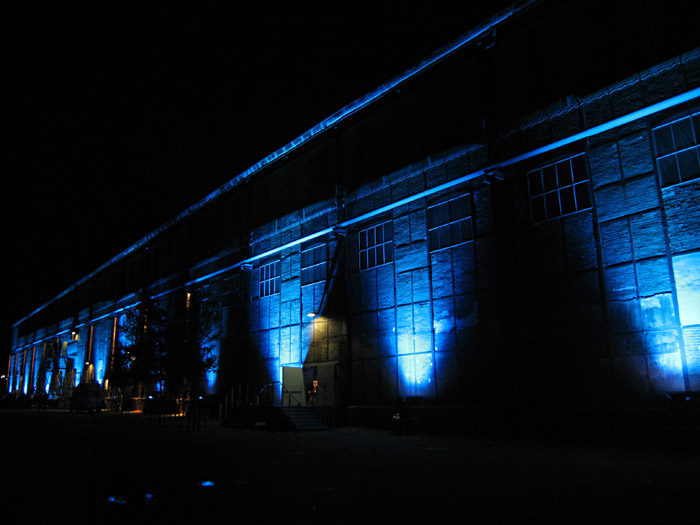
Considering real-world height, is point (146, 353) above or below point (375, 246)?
below

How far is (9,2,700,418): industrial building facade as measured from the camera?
15.6 meters

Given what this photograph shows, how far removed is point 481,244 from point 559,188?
339cm

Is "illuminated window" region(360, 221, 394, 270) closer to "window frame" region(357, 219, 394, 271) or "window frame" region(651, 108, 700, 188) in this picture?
"window frame" region(357, 219, 394, 271)

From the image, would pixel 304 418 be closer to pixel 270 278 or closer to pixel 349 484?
pixel 270 278

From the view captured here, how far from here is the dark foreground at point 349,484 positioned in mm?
6129

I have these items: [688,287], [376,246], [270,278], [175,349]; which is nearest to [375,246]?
[376,246]

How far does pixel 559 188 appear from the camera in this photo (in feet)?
59.2

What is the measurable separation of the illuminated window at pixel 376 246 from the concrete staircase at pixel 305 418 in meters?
6.87

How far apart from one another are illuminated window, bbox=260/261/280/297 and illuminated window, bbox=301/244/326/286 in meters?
2.41

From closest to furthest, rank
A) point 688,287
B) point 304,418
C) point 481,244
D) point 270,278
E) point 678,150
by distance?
point 688,287
point 678,150
point 481,244
point 304,418
point 270,278

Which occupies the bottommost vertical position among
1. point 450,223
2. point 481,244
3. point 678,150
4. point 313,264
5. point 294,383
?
point 294,383

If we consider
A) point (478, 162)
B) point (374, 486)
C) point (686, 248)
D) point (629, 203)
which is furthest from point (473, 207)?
point (374, 486)

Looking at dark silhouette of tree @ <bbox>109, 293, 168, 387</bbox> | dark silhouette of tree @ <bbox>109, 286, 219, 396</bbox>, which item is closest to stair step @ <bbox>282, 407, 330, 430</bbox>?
dark silhouette of tree @ <bbox>109, 286, 219, 396</bbox>

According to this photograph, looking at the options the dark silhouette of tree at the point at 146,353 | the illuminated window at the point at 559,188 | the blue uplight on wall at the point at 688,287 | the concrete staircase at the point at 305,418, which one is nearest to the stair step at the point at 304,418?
the concrete staircase at the point at 305,418
